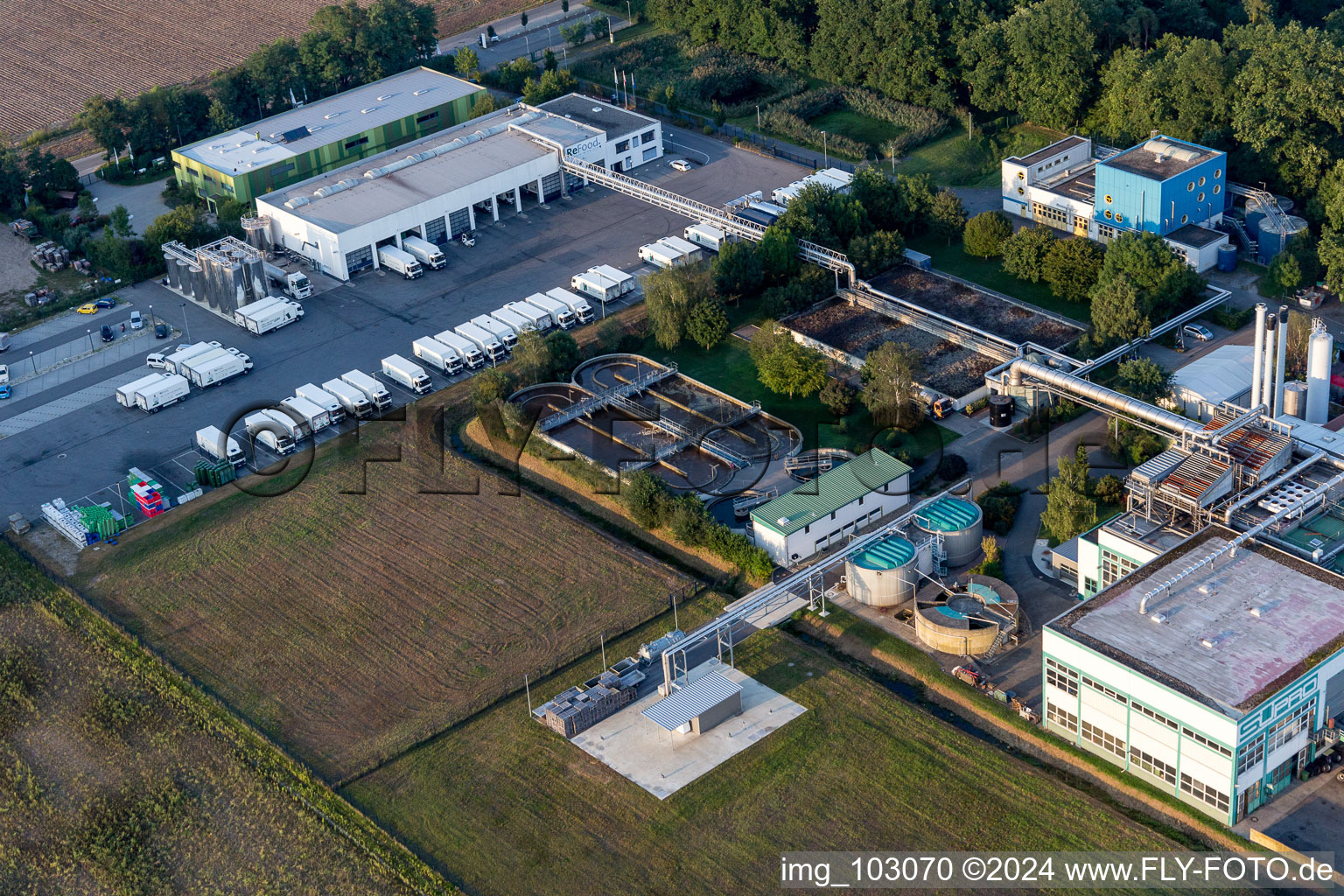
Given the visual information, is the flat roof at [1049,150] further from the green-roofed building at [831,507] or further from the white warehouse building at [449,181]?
the green-roofed building at [831,507]

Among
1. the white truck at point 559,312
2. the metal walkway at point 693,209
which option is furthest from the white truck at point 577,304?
the metal walkway at point 693,209

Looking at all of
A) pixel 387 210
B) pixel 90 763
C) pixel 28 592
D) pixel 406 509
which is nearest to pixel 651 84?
pixel 387 210

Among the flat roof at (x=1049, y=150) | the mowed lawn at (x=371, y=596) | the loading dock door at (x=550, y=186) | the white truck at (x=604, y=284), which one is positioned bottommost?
the mowed lawn at (x=371, y=596)

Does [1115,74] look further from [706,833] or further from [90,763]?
[90,763]

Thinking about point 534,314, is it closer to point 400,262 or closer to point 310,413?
point 400,262

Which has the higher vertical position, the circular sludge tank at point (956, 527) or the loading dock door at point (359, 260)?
the loading dock door at point (359, 260)

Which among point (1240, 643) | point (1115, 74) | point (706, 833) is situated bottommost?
point (706, 833)
